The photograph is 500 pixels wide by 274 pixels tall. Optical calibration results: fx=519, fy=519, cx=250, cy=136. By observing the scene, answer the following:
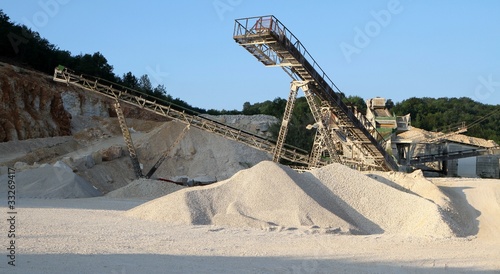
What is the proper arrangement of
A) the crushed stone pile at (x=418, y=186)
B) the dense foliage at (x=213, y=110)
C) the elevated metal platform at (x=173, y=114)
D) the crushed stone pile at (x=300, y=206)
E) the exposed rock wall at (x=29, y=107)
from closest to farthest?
the crushed stone pile at (x=300, y=206) → the crushed stone pile at (x=418, y=186) → the elevated metal platform at (x=173, y=114) → the exposed rock wall at (x=29, y=107) → the dense foliage at (x=213, y=110)

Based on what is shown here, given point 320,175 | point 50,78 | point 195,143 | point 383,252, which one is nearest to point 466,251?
point 383,252

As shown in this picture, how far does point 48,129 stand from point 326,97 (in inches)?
847

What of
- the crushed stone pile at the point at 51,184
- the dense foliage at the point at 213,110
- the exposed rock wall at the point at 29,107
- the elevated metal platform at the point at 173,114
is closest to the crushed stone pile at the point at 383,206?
the elevated metal platform at the point at 173,114

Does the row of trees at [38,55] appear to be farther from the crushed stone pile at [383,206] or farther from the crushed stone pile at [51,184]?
the crushed stone pile at [383,206]

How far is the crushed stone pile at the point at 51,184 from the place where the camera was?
22000 millimetres

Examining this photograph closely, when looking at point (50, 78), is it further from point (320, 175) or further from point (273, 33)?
point (320, 175)

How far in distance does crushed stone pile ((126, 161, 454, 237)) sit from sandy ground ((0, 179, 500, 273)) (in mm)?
634

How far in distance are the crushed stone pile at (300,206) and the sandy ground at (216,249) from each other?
24.9 inches

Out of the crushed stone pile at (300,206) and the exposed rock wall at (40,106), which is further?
the exposed rock wall at (40,106)

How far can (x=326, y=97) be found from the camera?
22.7 metres

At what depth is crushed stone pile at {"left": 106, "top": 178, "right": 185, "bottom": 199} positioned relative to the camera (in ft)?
77.2

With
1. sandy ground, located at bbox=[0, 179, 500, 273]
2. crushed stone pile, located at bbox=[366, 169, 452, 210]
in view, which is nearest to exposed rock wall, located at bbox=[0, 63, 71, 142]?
sandy ground, located at bbox=[0, 179, 500, 273]

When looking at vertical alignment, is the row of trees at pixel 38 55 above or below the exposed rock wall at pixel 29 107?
above

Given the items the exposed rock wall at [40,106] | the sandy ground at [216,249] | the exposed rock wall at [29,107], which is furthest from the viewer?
the exposed rock wall at [40,106]
